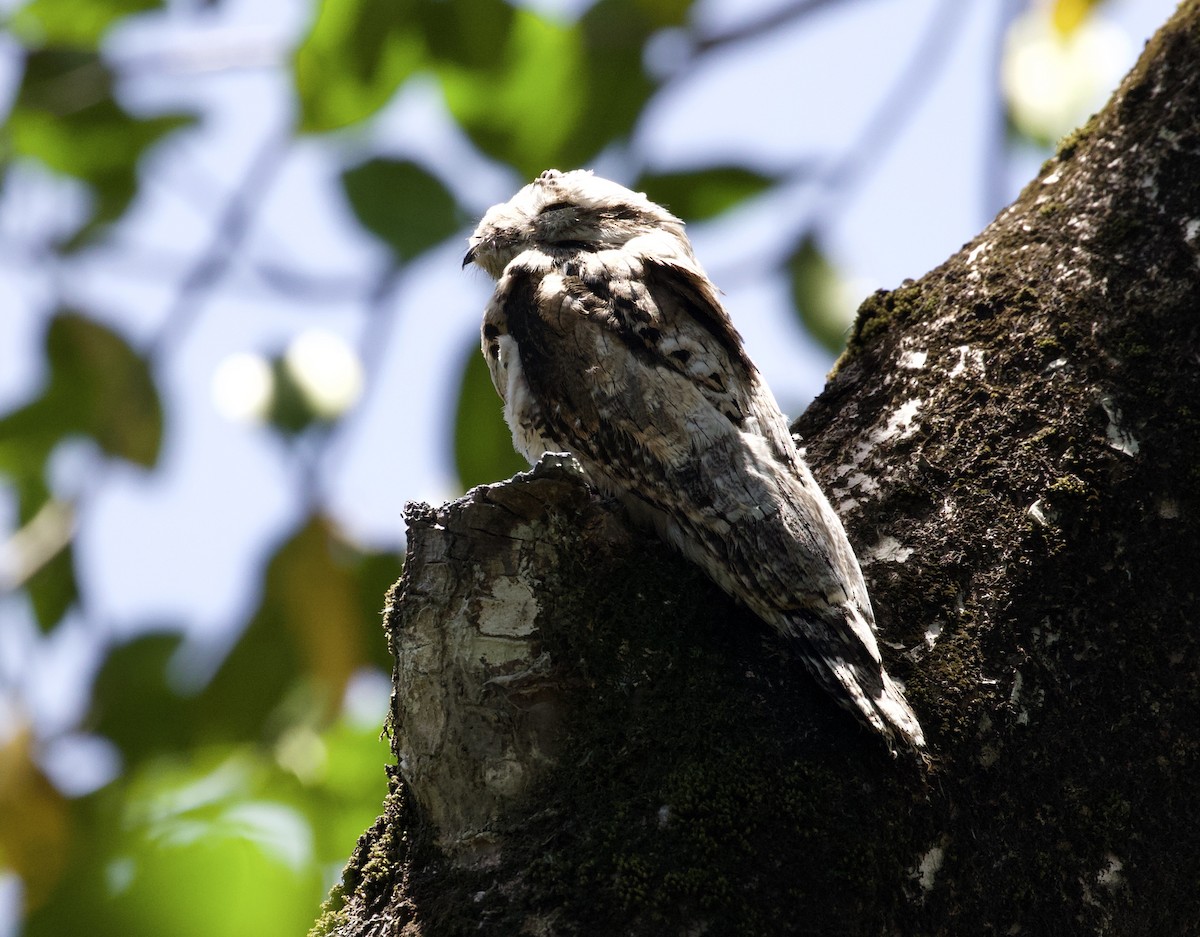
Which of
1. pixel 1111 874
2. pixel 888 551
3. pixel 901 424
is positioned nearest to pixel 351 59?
pixel 901 424

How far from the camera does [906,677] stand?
2053 millimetres

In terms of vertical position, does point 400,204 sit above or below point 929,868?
above

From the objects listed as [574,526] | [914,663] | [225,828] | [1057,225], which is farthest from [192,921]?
[1057,225]

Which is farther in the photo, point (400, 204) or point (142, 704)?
point (142, 704)

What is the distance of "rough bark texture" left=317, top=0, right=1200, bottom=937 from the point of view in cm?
175

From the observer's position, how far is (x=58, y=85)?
405 cm

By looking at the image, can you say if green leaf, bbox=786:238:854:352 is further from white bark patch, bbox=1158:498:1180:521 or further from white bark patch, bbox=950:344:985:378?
white bark patch, bbox=1158:498:1180:521

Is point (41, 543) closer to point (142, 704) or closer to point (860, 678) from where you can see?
point (142, 704)

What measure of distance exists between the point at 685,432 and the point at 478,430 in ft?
4.11

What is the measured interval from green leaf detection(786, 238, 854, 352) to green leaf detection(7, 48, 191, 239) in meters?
2.55

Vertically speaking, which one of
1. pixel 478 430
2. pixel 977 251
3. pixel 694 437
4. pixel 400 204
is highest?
pixel 400 204

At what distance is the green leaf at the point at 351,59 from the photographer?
3.35 metres

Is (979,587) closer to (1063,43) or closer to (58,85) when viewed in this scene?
(1063,43)

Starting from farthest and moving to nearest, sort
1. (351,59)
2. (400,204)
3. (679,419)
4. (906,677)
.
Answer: (400,204) < (351,59) < (679,419) < (906,677)
